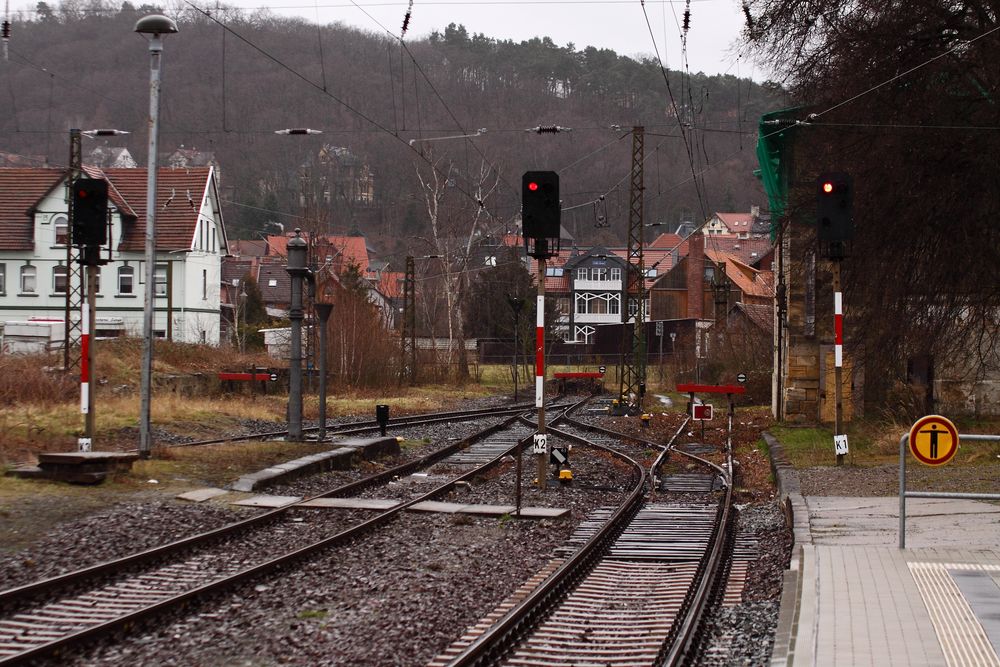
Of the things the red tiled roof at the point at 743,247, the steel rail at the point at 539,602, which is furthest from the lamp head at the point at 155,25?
the red tiled roof at the point at 743,247

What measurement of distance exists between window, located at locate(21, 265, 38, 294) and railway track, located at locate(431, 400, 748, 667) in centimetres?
4590

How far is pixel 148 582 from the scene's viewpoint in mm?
9297

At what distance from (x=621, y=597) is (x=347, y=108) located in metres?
39.7

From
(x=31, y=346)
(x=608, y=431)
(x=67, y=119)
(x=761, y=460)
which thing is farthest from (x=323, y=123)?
(x=761, y=460)

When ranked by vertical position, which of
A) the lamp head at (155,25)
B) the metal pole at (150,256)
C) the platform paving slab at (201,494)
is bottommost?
the platform paving slab at (201,494)

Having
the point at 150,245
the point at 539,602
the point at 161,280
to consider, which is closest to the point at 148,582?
the point at 539,602

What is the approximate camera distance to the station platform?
6598 millimetres

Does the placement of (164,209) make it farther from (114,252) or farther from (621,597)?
(621,597)

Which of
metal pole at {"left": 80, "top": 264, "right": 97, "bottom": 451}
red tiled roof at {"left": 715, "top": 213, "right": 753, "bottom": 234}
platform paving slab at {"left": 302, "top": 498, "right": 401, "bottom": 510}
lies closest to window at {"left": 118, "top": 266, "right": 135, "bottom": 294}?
metal pole at {"left": 80, "top": 264, "right": 97, "bottom": 451}

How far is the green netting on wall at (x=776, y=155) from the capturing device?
23922mm

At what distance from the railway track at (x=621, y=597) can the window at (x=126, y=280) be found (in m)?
44.8

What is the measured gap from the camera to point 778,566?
10609 mm

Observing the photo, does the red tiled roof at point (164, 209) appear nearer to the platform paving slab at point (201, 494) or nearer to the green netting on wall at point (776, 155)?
the green netting on wall at point (776, 155)

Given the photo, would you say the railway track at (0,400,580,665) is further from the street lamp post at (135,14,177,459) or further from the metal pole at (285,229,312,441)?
the metal pole at (285,229,312,441)
